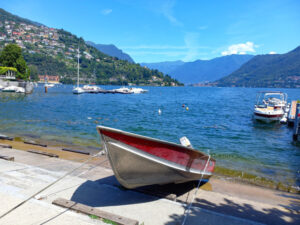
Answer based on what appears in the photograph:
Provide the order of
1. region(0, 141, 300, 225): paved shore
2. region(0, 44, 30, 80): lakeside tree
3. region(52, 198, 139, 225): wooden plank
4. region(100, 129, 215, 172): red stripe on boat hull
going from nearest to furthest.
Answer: region(52, 198, 139, 225): wooden plank < region(0, 141, 300, 225): paved shore < region(100, 129, 215, 172): red stripe on boat hull < region(0, 44, 30, 80): lakeside tree

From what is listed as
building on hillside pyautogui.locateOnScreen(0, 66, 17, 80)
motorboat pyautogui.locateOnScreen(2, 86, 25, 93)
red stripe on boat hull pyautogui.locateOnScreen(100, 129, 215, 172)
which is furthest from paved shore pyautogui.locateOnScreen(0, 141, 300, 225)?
building on hillside pyautogui.locateOnScreen(0, 66, 17, 80)

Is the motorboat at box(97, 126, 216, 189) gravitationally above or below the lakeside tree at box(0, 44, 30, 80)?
below

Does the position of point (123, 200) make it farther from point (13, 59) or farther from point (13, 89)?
point (13, 59)

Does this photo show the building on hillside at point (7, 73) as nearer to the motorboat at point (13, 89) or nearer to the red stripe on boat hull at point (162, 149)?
the motorboat at point (13, 89)

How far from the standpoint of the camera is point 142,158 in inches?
222

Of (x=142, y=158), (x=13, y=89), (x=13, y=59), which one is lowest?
(x=142, y=158)

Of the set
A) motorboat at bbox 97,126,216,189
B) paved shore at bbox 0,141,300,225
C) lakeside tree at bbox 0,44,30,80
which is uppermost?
lakeside tree at bbox 0,44,30,80

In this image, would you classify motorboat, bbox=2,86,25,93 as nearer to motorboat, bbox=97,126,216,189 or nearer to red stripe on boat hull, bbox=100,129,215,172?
motorboat, bbox=97,126,216,189

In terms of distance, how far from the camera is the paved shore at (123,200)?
4.74 metres

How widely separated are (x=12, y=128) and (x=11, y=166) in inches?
543

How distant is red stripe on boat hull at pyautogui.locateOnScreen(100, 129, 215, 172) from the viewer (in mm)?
5371

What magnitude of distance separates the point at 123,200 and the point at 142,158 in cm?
116

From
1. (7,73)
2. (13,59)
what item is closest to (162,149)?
(7,73)

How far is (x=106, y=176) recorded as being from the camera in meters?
7.95
